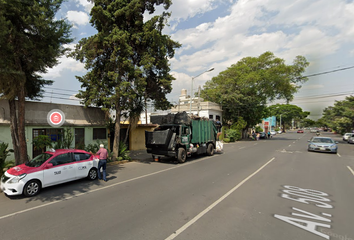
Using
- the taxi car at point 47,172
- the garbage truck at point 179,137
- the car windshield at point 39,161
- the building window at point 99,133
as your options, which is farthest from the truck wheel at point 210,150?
the car windshield at point 39,161

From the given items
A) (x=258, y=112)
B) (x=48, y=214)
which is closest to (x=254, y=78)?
(x=258, y=112)

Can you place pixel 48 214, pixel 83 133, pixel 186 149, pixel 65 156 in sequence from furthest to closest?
pixel 83 133 → pixel 186 149 → pixel 65 156 → pixel 48 214

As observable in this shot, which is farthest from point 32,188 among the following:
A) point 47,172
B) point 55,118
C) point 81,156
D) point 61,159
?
point 55,118

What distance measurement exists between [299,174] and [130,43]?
11908 mm

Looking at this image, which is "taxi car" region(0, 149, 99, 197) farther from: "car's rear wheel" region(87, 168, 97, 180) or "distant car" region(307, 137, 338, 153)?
"distant car" region(307, 137, 338, 153)

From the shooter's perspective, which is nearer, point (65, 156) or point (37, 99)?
point (65, 156)

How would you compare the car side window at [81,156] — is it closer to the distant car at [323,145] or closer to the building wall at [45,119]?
the building wall at [45,119]

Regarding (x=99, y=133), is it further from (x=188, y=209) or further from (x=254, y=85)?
(x=254, y=85)

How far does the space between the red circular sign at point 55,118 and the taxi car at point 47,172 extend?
192 inches

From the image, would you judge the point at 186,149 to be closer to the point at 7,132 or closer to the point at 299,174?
the point at 299,174

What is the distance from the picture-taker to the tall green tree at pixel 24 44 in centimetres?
690

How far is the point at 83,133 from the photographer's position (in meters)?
13.3

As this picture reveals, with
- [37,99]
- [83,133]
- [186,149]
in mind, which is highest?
[37,99]

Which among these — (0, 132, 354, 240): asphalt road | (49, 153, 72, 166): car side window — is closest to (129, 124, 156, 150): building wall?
(0, 132, 354, 240): asphalt road
